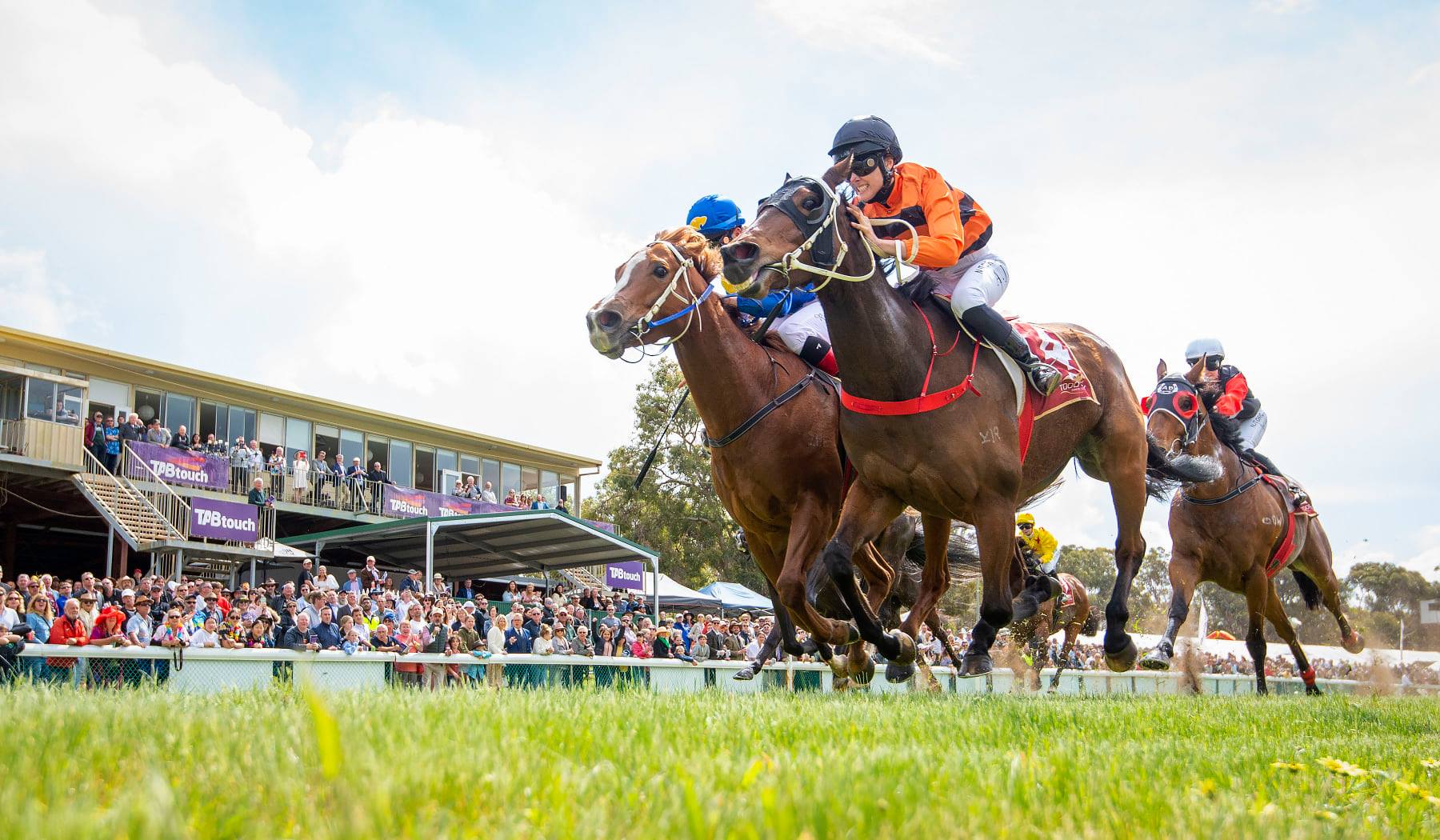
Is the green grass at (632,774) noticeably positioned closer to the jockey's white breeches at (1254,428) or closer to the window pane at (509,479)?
the jockey's white breeches at (1254,428)

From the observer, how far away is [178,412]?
32.6m

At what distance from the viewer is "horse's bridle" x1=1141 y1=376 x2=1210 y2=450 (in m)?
10.6

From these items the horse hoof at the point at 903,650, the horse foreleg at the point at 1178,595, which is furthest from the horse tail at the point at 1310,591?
the horse hoof at the point at 903,650

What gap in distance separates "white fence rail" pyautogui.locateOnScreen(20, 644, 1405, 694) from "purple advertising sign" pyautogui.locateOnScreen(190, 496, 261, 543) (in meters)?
17.3

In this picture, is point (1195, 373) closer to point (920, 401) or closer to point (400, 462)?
point (920, 401)

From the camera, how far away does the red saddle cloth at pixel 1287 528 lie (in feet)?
40.1

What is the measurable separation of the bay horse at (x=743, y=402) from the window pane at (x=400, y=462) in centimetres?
3266

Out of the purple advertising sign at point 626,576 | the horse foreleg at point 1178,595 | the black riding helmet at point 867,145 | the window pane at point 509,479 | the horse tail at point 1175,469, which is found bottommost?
the horse foreleg at point 1178,595

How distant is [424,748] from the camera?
105 inches

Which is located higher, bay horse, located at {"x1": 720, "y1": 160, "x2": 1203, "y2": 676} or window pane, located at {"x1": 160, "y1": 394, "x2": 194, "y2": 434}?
window pane, located at {"x1": 160, "y1": 394, "x2": 194, "y2": 434}

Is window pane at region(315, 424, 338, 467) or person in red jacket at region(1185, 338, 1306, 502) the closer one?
person in red jacket at region(1185, 338, 1306, 502)

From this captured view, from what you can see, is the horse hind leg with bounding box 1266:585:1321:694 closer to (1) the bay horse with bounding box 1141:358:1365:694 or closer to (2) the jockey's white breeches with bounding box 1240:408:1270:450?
(1) the bay horse with bounding box 1141:358:1365:694

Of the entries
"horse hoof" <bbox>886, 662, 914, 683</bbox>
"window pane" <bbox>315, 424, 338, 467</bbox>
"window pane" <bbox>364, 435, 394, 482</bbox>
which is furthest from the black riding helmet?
"window pane" <bbox>364, 435, 394, 482</bbox>

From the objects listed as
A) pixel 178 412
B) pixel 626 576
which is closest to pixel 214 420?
pixel 178 412
